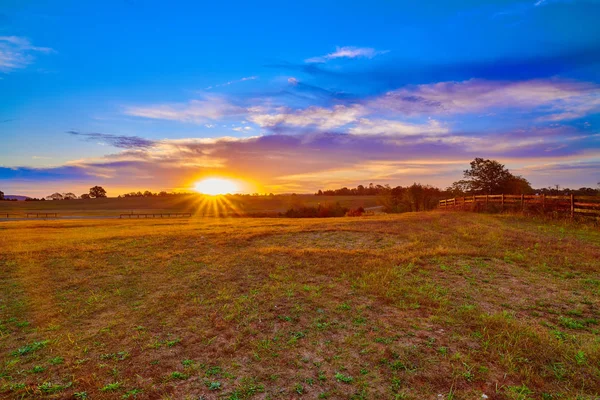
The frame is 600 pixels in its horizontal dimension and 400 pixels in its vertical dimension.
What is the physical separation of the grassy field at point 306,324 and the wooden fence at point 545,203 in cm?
1005

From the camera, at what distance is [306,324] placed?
766cm

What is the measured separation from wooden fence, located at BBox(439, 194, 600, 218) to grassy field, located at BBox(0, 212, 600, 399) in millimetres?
10045

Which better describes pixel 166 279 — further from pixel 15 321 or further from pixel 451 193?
pixel 451 193

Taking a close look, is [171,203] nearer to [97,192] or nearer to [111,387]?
[97,192]

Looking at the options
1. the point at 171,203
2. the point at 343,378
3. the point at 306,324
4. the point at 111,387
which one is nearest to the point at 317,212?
the point at 171,203

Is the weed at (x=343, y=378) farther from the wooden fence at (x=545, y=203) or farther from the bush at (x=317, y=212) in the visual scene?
the bush at (x=317, y=212)

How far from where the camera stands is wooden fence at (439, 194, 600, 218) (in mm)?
22422

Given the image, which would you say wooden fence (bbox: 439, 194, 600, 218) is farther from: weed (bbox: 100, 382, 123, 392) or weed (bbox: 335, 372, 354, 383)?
weed (bbox: 100, 382, 123, 392)

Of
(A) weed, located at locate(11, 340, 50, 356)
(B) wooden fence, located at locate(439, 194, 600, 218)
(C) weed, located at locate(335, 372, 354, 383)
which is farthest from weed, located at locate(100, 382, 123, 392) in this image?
(B) wooden fence, located at locate(439, 194, 600, 218)

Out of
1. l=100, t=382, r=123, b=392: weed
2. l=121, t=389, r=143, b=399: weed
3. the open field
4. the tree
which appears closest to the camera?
l=121, t=389, r=143, b=399: weed

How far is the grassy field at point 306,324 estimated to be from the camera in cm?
547

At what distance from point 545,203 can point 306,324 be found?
87.5ft

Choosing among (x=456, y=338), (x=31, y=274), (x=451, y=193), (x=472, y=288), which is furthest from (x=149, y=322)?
(x=451, y=193)

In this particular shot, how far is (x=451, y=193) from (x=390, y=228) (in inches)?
1516
